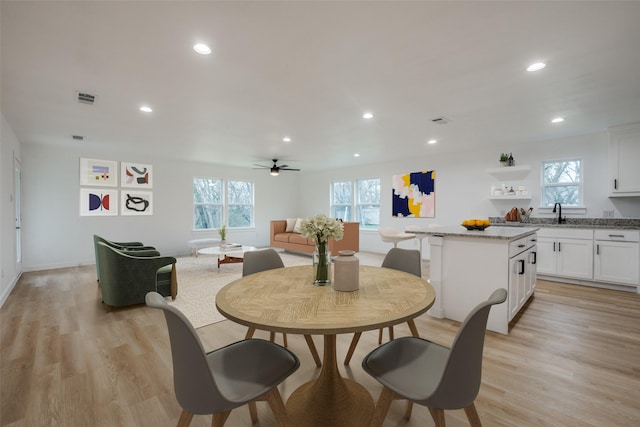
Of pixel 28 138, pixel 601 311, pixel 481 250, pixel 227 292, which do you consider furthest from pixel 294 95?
pixel 28 138

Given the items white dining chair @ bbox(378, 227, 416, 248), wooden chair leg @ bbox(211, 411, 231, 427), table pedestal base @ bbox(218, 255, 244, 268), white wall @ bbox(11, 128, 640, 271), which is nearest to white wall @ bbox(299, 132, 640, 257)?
white wall @ bbox(11, 128, 640, 271)

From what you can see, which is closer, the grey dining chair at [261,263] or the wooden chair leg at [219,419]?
the wooden chair leg at [219,419]

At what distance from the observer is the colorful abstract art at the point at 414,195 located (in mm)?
6477

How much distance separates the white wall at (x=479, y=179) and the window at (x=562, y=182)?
0.09 metres

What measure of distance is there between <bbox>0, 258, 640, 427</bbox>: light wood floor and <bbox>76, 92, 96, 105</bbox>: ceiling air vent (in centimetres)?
237

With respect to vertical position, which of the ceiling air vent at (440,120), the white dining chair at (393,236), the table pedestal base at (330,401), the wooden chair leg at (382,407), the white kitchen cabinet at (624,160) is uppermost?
the ceiling air vent at (440,120)

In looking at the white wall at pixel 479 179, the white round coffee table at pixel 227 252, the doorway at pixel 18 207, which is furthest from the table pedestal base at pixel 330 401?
the doorway at pixel 18 207

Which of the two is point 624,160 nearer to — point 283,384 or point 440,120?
point 440,120

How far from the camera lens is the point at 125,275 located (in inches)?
132

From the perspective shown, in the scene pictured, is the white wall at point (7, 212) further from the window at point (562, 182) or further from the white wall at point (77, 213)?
the window at point (562, 182)

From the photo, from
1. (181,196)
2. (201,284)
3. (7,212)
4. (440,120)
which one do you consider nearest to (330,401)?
(201,284)

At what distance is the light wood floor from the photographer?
5.46ft

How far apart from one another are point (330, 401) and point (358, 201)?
6630 millimetres

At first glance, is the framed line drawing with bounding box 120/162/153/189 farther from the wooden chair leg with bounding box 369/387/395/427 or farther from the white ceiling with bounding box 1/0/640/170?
the wooden chair leg with bounding box 369/387/395/427
